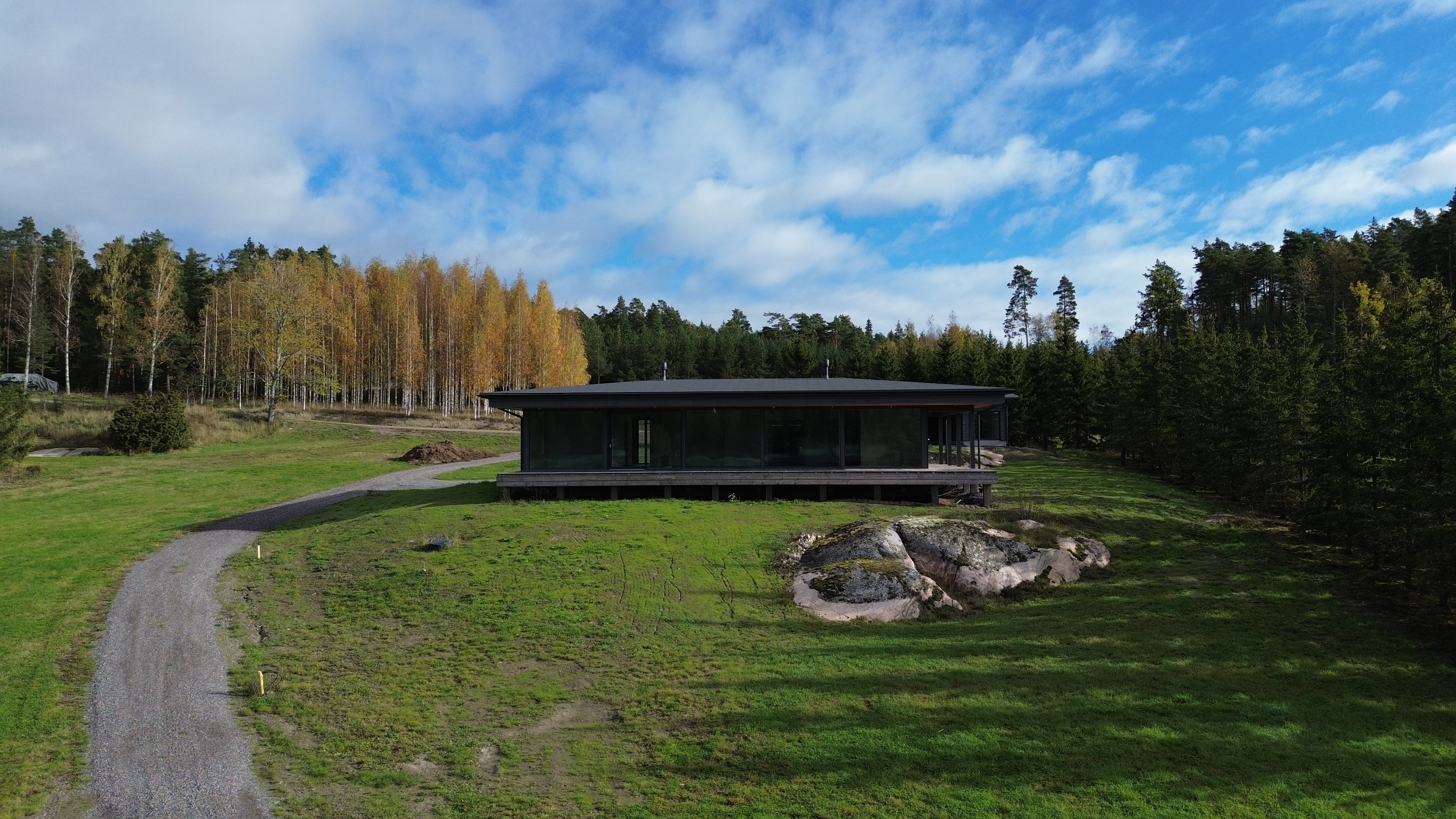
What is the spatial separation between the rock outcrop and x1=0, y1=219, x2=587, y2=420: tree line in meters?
39.1

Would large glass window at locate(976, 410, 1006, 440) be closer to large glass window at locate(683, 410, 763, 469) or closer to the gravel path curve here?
large glass window at locate(683, 410, 763, 469)

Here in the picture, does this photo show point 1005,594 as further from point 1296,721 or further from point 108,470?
point 108,470

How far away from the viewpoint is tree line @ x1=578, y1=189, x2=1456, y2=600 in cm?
1499

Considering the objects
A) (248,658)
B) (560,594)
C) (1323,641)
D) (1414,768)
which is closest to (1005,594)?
(1323,641)

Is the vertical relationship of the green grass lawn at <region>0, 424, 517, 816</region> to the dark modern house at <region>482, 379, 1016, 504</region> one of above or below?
below

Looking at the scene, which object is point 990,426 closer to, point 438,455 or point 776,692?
point 438,455

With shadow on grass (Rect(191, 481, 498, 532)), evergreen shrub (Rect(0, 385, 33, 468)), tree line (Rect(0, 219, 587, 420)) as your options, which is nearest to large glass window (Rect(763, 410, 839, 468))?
shadow on grass (Rect(191, 481, 498, 532))

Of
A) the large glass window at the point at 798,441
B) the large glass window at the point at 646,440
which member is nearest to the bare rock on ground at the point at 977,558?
the large glass window at the point at 798,441

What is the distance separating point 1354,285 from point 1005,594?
172ft

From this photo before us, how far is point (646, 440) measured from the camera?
20.2 metres

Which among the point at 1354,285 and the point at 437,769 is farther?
the point at 1354,285

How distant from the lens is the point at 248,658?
31.7ft

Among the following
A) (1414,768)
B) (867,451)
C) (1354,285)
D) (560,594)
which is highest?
(1354,285)

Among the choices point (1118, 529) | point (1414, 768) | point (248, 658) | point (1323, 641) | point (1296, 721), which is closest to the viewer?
point (1414, 768)
